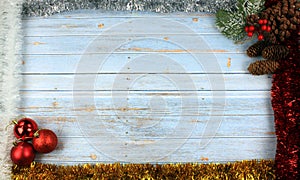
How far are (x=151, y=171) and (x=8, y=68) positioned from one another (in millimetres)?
676

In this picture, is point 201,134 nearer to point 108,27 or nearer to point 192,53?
point 192,53

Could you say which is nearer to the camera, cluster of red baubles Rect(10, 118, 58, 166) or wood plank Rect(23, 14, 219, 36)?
cluster of red baubles Rect(10, 118, 58, 166)

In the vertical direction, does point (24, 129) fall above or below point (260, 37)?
below

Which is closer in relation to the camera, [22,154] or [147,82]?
[22,154]


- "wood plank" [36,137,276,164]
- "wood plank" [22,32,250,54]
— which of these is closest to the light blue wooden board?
"wood plank" [22,32,250,54]

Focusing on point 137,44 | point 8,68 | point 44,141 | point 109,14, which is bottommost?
point 44,141

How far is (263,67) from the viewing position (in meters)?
1.53

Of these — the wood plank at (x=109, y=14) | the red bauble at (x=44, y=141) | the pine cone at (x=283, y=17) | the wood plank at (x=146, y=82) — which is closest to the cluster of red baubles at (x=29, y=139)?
the red bauble at (x=44, y=141)

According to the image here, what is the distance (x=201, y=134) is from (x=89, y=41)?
579 millimetres

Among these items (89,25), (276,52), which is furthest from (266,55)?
(89,25)

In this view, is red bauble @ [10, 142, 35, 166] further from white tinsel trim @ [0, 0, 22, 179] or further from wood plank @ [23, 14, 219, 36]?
wood plank @ [23, 14, 219, 36]

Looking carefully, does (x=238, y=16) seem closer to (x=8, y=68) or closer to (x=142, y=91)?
(x=142, y=91)

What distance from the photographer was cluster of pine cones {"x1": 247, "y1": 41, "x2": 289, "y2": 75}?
1.50 metres

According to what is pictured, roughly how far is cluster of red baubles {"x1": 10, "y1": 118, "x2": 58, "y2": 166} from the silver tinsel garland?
0.45 metres
